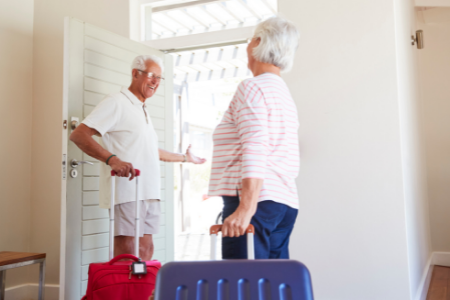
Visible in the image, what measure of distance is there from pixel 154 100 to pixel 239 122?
216 cm

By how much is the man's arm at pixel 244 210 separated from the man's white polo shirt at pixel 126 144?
1.37 meters

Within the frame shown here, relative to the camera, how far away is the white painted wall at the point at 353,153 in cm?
229

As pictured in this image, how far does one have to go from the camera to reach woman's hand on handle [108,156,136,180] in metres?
2.18

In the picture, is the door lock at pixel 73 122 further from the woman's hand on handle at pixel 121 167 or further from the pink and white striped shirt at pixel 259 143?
the pink and white striped shirt at pixel 259 143

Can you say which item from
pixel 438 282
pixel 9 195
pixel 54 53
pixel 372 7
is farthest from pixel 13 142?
pixel 438 282

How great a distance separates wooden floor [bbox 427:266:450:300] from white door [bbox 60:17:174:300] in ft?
6.75

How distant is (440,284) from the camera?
319cm

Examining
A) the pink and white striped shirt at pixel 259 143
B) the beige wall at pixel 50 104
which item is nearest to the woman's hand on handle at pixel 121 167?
the pink and white striped shirt at pixel 259 143

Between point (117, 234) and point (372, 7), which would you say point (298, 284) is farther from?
point (372, 7)

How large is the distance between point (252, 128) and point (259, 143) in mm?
50

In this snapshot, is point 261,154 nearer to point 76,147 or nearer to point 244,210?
point 244,210

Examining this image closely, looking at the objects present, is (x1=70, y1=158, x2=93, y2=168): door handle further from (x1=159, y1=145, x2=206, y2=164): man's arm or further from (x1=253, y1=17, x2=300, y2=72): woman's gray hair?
(x1=253, y1=17, x2=300, y2=72): woman's gray hair

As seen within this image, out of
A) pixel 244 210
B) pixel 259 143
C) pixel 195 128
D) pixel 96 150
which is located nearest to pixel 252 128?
pixel 259 143

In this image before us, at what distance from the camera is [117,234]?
2365 mm
